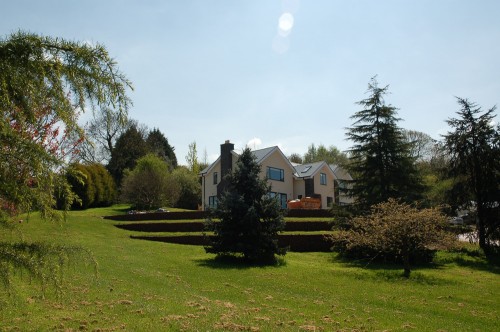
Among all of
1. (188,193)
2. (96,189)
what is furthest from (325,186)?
(96,189)

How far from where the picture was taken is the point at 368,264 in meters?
21.6

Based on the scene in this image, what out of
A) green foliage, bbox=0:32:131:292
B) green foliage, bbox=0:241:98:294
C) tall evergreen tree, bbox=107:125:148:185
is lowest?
green foliage, bbox=0:241:98:294

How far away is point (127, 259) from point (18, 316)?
914 centimetres

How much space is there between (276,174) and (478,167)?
68.2ft

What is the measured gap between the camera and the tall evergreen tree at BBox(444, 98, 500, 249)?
83.4ft

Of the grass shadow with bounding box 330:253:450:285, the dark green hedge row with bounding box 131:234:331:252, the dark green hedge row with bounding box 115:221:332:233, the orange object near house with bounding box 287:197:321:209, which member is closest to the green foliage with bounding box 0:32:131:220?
the grass shadow with bounding box 330:253:450:285

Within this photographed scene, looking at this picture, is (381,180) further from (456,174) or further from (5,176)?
(5,176)

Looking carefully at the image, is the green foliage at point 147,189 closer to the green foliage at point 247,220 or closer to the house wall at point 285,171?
the house wall at point 285,171

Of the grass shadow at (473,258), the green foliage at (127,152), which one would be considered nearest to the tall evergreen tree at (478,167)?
the grass shadow at (473,258)

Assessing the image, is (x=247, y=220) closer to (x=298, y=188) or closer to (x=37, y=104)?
(x=37, y=104)

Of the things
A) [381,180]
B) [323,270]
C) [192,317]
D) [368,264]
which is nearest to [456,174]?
[381,180]

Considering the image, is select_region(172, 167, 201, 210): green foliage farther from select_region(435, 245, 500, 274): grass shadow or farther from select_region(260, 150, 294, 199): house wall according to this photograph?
select_region(435, 245, 500, 274): grass shadow

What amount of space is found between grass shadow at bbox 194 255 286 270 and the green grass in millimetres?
92

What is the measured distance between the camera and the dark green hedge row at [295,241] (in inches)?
989
